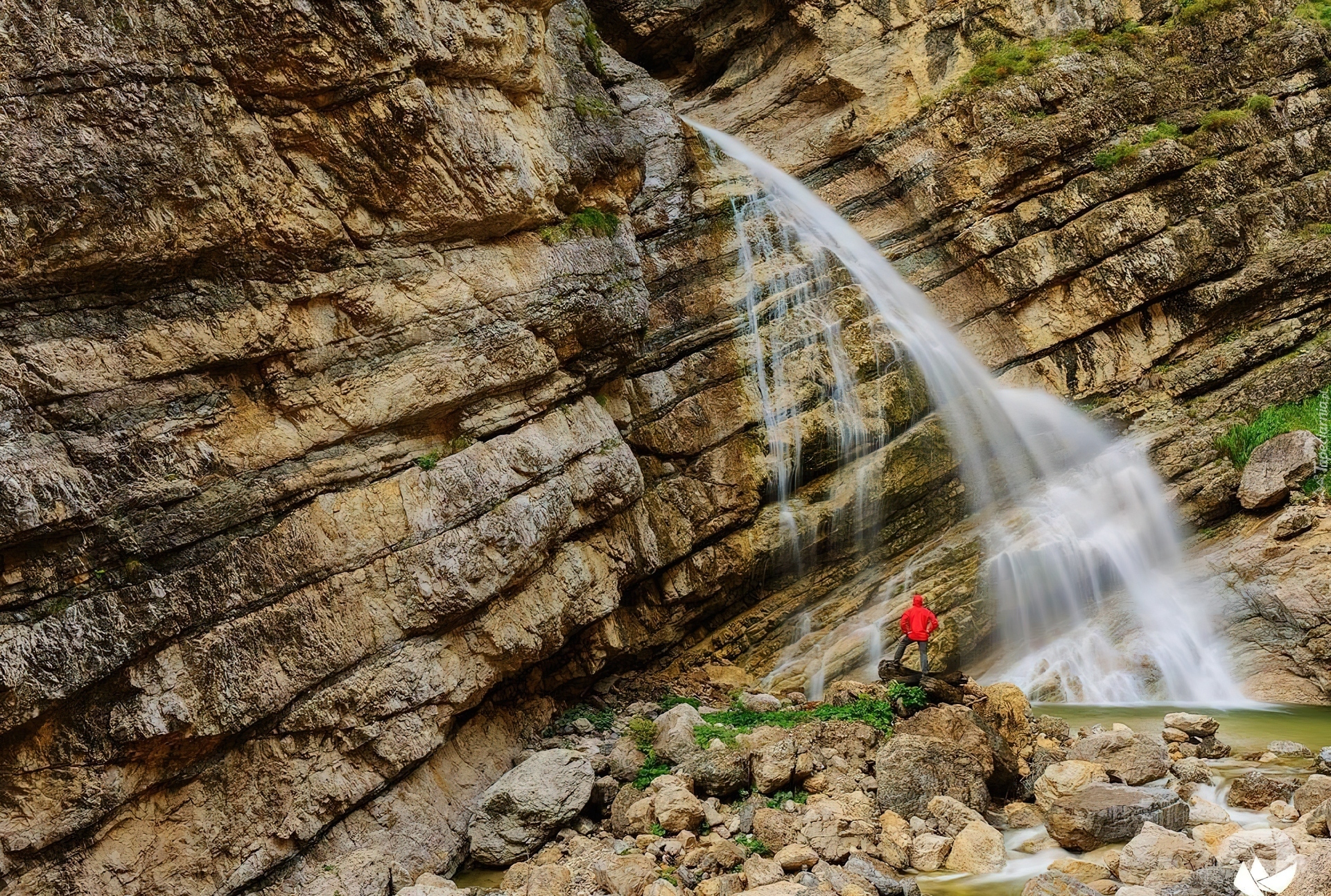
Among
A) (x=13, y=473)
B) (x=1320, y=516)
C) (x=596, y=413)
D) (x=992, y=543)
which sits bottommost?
(x=1320, y=516)

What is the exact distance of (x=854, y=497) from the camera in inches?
642

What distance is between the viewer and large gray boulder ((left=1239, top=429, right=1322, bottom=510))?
1497 centimetres

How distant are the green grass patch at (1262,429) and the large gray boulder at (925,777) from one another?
9.69m

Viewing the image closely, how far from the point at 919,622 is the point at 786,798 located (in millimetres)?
3538

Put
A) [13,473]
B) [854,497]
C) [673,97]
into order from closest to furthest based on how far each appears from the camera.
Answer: [13,473] < [854,497] < [673,97]

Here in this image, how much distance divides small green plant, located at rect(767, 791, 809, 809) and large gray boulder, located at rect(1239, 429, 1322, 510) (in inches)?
400

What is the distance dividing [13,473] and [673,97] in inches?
740

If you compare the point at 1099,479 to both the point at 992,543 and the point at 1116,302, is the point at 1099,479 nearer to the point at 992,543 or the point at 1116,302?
the point at 992,543

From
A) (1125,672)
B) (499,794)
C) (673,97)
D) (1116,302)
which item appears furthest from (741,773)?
(673,97)

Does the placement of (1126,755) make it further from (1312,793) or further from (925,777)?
(925,777)

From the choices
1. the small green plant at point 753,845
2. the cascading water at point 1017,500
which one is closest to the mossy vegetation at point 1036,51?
the cascading water at point 1017,500

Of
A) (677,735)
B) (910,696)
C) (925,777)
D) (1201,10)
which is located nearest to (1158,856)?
(925,777)

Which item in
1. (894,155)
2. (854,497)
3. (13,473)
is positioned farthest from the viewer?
(894,155)

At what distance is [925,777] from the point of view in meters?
9.80
